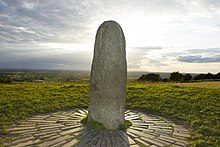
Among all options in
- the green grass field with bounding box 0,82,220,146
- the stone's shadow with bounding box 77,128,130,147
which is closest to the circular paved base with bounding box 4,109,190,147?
the stone's shadow with bounding box 77,128,130,147

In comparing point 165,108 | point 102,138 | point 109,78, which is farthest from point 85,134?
point 165,108

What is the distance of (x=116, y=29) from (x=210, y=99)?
6.03m

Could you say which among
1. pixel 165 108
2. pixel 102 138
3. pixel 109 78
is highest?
pixel 109 78

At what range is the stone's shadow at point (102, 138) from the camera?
4.82m

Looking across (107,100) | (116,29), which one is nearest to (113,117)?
(107,100)

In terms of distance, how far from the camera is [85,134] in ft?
17.5

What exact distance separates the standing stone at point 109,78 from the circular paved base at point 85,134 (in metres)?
0.45

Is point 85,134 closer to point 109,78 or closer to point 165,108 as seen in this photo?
point 109,78

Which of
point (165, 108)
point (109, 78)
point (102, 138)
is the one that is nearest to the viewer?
point (102, 138)

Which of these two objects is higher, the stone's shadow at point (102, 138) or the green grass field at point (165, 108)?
the green grass field at point (165, 108)

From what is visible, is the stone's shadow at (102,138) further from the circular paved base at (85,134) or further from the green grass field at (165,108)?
the green grass field at (165,108)

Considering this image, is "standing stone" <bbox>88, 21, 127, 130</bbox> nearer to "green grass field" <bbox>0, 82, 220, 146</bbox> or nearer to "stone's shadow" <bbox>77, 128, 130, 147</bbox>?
Result: "stone's shadow" <bbox>77, 128, 130, 147</bbox>

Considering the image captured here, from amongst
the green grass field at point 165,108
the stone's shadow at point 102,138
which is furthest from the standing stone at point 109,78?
the green grass field at point 165,108

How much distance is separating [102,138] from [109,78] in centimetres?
154
